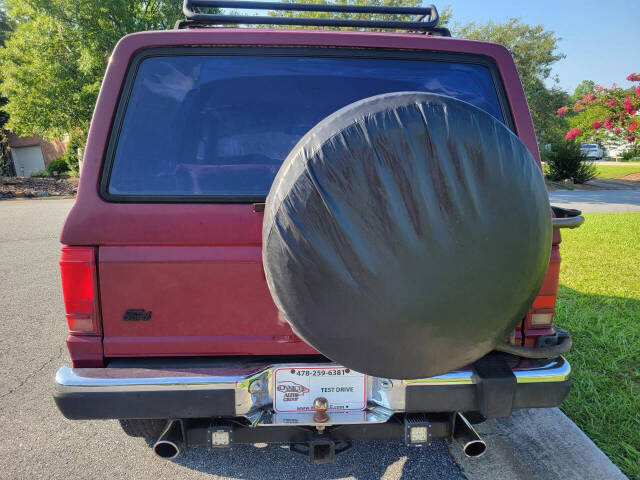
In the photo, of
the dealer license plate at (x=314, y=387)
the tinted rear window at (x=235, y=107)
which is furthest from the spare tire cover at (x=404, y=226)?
the tinted rear window at (x=235, y=107)

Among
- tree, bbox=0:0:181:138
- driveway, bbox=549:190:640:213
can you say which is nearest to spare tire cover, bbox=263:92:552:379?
driveway, bbox=549:190:640:213

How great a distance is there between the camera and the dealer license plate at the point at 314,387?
1.71 metres

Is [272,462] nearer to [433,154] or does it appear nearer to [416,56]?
[433,154]

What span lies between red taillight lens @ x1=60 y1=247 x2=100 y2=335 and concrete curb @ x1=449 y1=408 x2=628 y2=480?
197 cm

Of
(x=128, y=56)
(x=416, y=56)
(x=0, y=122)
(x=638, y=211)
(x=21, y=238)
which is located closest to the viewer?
(x=128, y=56)

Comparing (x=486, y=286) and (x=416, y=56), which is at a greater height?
(x=416, y=56)

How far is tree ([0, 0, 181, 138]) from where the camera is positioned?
48.6 ft

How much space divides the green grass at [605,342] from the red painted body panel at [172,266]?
1.91 m

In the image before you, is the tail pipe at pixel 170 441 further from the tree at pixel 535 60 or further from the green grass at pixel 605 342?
the tree at pixel 535 60

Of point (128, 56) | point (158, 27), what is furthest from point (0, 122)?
point (128, 56)

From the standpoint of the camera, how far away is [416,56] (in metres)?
1.99

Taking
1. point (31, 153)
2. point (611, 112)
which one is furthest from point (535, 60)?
point (31, 153)

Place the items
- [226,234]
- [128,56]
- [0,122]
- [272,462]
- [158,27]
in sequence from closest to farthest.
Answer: [226,234]
[128,56]
[272,462]
[158,27]
[0,122]

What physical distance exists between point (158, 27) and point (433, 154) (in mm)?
17678
